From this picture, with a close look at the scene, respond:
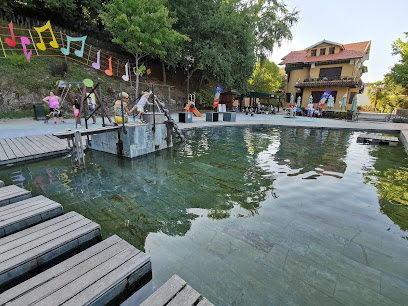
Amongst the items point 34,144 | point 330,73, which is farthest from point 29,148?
point 330,73

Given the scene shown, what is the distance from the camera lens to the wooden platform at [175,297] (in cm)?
196

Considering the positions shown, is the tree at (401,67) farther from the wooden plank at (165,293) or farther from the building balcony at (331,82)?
the wooden plank at (165,293)

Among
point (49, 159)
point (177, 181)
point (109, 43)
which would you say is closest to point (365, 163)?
point (177, 181)

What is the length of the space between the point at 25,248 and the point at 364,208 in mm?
5838

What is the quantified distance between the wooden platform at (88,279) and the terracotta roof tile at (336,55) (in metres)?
37.3

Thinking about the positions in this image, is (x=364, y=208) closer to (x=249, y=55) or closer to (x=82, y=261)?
(x=82, y=261)

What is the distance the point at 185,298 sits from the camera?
6.59ft

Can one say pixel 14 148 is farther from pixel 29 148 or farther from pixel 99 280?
pixel 99 280

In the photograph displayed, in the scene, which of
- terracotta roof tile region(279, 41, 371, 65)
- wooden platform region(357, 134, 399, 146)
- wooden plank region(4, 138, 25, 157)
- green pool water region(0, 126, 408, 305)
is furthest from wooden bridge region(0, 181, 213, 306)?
terracotta roof tile region(279, 41, 371, 65)

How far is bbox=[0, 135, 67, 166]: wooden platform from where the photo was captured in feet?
22.2

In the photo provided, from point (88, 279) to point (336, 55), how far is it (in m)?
39.5

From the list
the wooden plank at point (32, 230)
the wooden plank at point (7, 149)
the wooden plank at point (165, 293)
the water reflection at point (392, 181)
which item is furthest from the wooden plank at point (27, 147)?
the water reflection at point (392, 181)

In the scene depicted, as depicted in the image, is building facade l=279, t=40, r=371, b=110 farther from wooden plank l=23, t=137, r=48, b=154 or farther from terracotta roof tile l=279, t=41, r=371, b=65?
wooden plank l=23, t=137, r=48, b=154

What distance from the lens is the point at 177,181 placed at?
18.8 ft
